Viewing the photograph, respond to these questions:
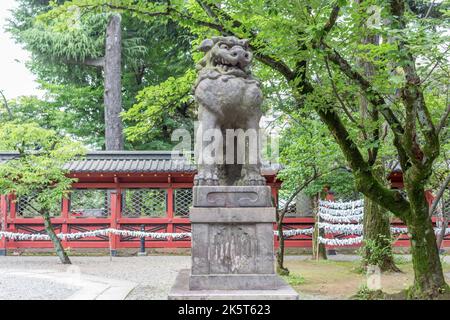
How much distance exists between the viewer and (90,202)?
15305 mm

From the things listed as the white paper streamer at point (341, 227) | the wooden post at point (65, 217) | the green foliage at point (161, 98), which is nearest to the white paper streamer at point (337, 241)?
the white paper streamer at point (341, 227)

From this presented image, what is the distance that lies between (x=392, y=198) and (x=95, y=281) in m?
5.67

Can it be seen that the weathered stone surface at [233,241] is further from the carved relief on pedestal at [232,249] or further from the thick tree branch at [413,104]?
the thick tree branch at [413,104]

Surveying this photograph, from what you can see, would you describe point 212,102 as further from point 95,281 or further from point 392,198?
point 95,281

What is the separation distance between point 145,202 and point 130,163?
1.53m

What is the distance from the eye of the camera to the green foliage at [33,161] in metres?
11.1

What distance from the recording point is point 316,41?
4879mm

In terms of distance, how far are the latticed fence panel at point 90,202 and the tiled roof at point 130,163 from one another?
113 cm

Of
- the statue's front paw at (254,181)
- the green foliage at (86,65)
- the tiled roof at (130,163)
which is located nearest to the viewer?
the statue's front paw at (254,181)

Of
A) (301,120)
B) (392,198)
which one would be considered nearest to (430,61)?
(392,198)

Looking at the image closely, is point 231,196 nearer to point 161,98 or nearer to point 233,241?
point 233,241

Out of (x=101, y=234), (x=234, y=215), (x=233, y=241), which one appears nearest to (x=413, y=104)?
(x=234, y=215)

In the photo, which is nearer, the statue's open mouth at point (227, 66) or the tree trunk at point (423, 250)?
the statue's open mouth at point (227, 66)

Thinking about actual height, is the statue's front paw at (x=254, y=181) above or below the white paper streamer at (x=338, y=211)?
above
